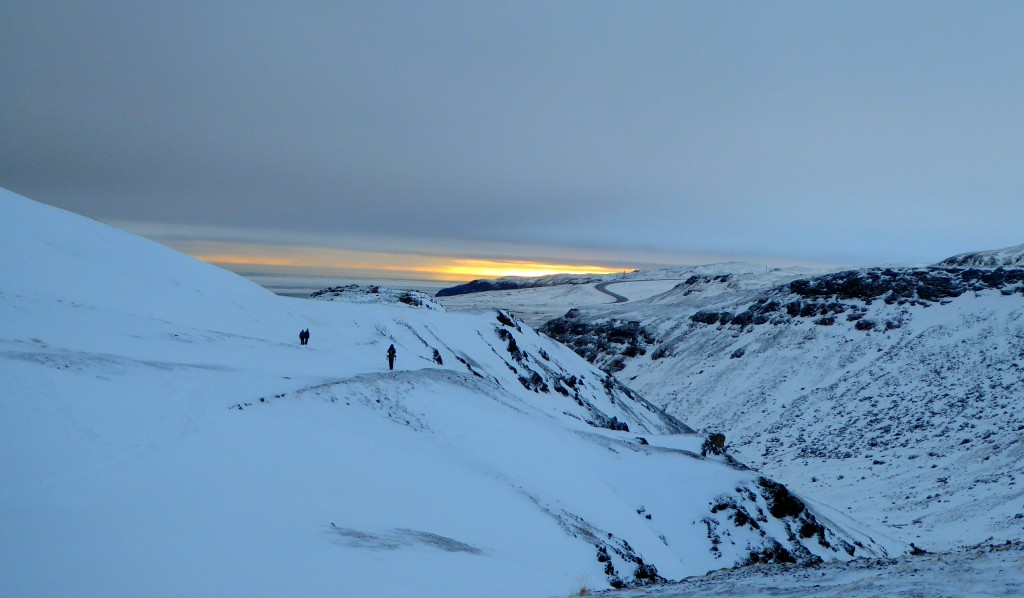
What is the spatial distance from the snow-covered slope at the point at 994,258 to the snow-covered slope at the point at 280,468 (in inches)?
3186

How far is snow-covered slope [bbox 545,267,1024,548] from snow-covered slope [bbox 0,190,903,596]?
9.70 meters

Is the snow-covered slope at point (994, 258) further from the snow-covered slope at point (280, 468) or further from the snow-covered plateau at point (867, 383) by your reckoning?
the snow-covered slope at point (280, 468)

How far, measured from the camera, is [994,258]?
8888 centimetres

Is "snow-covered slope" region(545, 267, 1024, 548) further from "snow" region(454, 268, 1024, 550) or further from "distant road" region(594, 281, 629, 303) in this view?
"distant road" region(594, 281, 629, 303)

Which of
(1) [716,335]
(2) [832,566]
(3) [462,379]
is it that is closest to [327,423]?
(3) [462,379]

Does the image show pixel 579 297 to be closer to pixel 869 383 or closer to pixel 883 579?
pixel 869 383

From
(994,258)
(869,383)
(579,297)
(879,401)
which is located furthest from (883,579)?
(579,297)

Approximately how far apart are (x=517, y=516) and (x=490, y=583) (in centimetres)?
417

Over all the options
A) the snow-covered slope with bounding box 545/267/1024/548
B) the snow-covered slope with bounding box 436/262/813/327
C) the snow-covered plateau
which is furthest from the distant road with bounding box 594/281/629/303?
the snow-covered slope with bounding box 545/267/1024/548

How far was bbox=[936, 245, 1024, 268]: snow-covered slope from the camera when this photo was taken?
8431 centimetres

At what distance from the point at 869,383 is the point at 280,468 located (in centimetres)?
4854

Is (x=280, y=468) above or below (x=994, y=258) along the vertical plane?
below

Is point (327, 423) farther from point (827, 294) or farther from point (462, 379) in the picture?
point (827, 294)

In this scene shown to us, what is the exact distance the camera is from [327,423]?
51.5 feet
